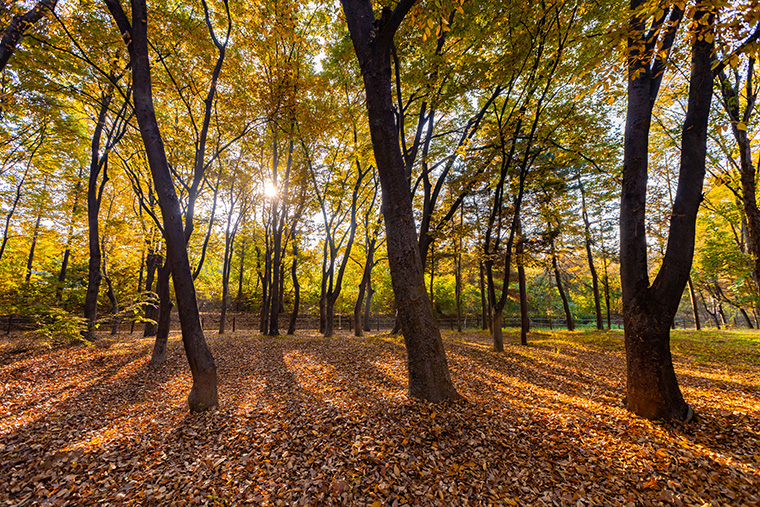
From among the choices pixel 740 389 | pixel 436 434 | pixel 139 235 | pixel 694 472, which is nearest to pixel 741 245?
pixel 740 389

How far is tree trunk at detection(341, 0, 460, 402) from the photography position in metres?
4.06

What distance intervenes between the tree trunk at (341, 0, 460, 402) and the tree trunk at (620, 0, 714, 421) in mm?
2574

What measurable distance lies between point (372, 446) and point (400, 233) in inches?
106

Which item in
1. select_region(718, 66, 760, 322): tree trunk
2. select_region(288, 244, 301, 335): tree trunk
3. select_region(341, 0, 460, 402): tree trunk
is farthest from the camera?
select_region(288, 244, 301, 335): tree trunk

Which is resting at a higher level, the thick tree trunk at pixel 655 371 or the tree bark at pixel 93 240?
the tree bark at pixel 93 240

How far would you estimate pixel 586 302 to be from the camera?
28.5m

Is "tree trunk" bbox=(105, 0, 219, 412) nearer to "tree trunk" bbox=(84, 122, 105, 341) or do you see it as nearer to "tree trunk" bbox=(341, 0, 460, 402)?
"tree trunk" bbox=(341, 0, 460, 402)

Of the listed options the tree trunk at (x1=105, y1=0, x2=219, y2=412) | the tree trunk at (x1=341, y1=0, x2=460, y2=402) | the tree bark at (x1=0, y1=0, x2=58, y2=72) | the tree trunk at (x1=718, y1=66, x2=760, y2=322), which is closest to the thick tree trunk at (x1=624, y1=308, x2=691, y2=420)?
the tree trunk at (x1=341, y1=0, x2=460, y2=402)

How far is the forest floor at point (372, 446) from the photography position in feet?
8.84

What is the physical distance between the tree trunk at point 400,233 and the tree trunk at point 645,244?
2574 millimetres

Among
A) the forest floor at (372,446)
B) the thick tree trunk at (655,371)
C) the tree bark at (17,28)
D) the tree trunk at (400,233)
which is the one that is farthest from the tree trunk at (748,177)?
the tree bark at (17,28)

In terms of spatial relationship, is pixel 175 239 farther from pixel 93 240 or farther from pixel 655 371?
pixel 93 240

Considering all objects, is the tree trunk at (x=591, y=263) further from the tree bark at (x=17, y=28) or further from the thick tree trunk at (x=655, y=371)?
the tree bark at (x=17, y=28)

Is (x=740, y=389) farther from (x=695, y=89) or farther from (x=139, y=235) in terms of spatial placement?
(x=139, y=235)
